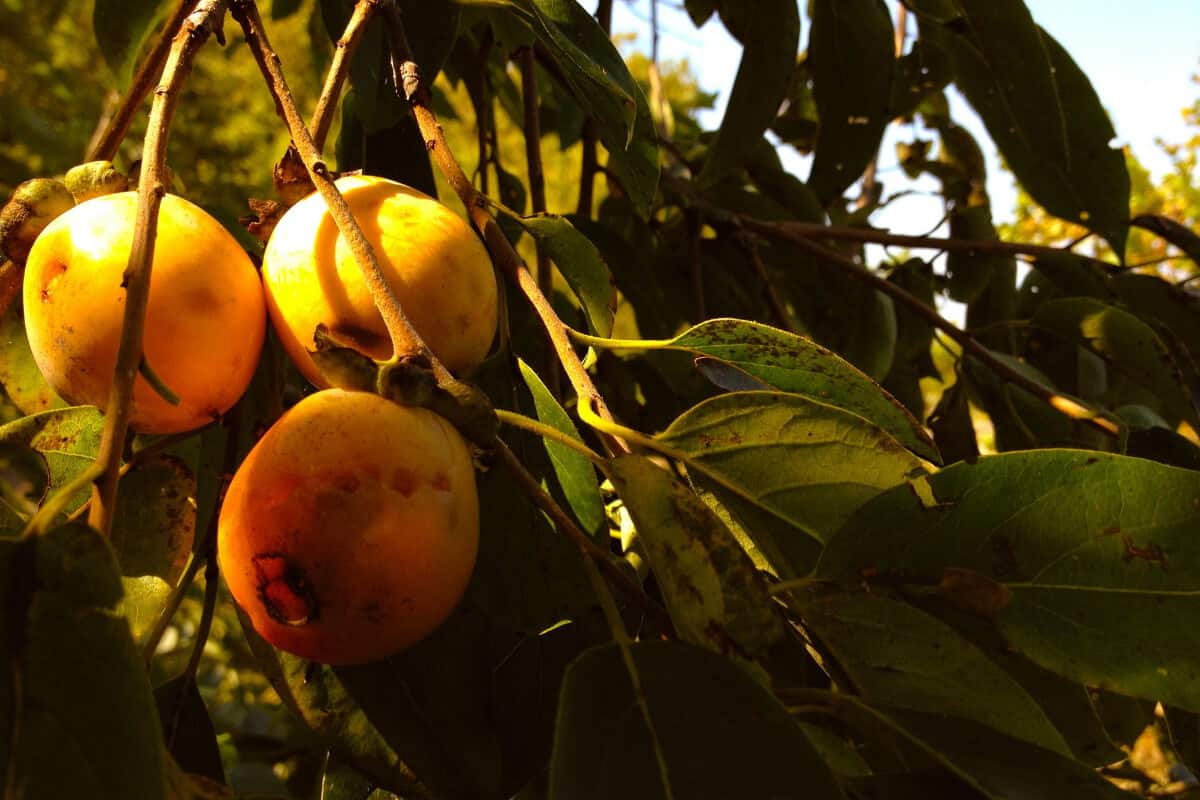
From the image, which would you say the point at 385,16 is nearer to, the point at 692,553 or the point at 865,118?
the point at 692,553

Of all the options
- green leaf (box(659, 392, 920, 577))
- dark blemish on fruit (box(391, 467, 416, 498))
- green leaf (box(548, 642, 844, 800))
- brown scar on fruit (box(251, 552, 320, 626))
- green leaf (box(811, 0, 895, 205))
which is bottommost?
brown scar on fruit (box(251, 552, 320, 626))

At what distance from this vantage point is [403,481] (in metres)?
0.46

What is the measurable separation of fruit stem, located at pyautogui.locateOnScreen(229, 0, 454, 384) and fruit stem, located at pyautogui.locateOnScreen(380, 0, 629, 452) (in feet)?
0.23

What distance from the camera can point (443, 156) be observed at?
0.69 m

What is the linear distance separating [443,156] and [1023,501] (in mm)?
442

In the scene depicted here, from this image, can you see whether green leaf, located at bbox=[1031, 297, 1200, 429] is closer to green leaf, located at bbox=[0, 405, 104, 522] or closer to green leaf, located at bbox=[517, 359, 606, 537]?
green leaf, located at bbox=[517, 359, 606, 537]

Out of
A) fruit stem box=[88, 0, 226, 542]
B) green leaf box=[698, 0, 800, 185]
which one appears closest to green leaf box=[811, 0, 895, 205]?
green leaf box=[698, 0, 800, 185]

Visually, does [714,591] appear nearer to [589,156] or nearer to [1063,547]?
[1063,547]

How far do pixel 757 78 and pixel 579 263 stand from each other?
60cm

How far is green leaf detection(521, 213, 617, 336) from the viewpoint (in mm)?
692

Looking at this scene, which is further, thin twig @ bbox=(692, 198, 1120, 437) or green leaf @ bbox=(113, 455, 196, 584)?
thin twig @ bbox=(692, 198, 1120, 437)

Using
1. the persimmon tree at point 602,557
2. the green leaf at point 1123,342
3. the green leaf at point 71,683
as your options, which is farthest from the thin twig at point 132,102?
the green leaf at point 1123,342

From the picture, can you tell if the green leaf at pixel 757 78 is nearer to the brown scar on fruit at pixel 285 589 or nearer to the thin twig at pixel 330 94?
the thin twig at pixel 330 94

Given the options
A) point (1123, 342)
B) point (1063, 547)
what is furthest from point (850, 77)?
point (1063, 547)
